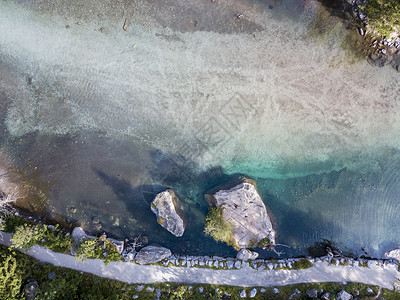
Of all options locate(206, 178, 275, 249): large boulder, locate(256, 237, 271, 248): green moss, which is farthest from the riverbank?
locate(206, 178, 275, 249): large boulder

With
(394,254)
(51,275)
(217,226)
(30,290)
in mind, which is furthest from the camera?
(394,254)

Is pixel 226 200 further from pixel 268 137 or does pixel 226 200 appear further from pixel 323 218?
pixel 323 218

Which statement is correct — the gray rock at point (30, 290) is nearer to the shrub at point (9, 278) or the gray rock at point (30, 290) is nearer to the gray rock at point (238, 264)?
the shrub at point (9, 278)

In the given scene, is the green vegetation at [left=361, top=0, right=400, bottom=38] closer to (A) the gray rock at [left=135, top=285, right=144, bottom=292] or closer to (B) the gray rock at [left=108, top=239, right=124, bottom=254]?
(B) the gray rock at [left=108, top=239, right=124, bottom=254]

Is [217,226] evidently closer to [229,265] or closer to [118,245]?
[229,265]

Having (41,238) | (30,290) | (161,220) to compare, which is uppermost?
(161,220)

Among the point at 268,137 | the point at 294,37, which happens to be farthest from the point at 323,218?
the point at 294,37

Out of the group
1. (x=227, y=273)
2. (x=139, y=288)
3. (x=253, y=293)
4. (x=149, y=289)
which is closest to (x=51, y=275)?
(x=139, y=288)

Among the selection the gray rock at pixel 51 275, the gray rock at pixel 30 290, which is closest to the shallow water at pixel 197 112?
the gray rock at pixel 51 275
